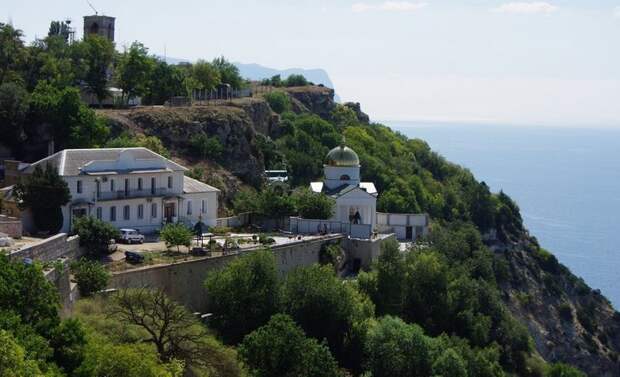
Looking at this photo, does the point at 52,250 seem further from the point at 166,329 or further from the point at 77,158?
the point at 77,158

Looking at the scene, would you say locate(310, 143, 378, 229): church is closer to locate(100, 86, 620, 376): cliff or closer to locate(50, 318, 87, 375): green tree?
locate(100, 86, 620, 376): cliff

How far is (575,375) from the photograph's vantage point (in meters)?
64.6

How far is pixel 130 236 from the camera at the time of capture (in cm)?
5100

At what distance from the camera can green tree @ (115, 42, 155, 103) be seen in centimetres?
7519

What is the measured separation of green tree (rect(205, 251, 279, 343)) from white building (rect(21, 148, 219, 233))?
8086 millimetres

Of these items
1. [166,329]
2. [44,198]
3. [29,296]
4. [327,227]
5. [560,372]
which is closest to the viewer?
[29,296]

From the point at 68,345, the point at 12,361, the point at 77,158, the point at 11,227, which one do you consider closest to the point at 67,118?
the point at 77,158

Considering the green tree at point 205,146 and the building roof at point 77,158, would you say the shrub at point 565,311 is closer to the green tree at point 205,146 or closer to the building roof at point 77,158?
the green tree at point 205,146

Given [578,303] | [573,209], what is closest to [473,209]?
[578,303]

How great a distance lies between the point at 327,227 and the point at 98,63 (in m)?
23.3

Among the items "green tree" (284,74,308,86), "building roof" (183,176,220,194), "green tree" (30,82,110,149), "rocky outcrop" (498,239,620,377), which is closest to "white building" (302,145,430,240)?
"building roof" (183,176,220,194)

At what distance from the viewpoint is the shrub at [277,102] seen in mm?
96938

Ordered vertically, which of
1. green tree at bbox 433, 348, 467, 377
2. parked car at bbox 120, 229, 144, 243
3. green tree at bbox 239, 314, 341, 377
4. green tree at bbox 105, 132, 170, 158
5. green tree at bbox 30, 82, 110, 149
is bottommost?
green tree at bbox 433, 348, 467, 377

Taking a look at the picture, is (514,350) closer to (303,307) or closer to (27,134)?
(303,307)
